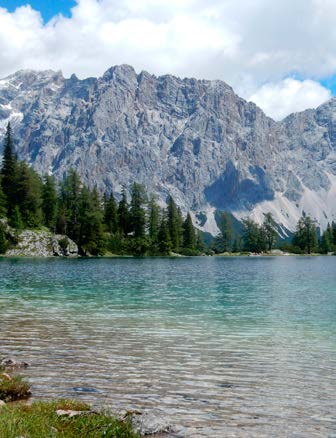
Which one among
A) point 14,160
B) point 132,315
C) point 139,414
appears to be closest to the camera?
point 139,414

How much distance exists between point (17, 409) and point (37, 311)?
841 inches

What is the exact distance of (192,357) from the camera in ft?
59.1

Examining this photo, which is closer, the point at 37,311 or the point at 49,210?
the point at 37,311

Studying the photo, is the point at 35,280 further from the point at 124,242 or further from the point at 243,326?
the point at 124,242

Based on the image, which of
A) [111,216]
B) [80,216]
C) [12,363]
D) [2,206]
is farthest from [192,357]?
[111,216]

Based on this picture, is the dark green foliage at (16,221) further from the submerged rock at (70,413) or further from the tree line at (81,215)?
the submerged rock at (70,413)

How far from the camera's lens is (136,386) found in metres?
13.9

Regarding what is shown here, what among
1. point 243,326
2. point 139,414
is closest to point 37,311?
point 243,326

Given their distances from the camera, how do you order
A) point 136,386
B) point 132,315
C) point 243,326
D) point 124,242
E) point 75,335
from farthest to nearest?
point 124,242
point 132,315
point 243,326
point 75,335
point 136,386

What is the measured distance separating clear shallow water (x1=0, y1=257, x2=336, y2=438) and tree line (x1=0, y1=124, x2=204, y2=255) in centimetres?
9450

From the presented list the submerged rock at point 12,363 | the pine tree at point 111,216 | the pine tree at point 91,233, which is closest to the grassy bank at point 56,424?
the submerged rock at point 12,363

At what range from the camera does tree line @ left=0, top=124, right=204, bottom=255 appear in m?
135

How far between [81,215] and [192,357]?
13256 cm

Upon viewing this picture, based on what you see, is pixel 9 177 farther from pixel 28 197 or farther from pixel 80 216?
pixel 80 216
